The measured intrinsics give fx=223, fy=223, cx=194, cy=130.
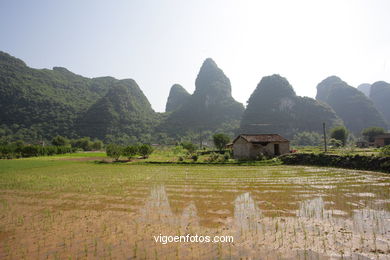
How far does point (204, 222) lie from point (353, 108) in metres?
164

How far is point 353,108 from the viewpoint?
137625mm

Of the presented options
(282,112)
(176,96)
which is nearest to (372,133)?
(282,112)

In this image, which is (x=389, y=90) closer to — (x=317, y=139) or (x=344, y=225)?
(x=317, y=139)

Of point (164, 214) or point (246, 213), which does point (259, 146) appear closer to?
point (246, 213)

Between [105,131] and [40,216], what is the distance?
10499cm

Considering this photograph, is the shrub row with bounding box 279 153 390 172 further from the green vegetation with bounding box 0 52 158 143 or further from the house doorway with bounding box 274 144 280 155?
the green vegetation with bounding box 0 52 158 143

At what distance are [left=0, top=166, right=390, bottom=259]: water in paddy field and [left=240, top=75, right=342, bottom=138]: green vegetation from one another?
4186 inches

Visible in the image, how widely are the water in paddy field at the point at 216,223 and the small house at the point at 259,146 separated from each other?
1842 centimetres

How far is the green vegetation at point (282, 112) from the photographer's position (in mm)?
114188

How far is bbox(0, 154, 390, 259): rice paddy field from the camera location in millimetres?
5438

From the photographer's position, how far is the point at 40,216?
340 inches

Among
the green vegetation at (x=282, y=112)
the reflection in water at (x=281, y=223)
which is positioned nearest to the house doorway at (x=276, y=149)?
the reflection in water at (x=281, y=223)

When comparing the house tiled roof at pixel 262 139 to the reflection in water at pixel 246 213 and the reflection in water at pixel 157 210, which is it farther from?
the reflection in water at pixel 157 210

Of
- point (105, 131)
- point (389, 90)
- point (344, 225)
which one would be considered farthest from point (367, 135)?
point (389, 90)
